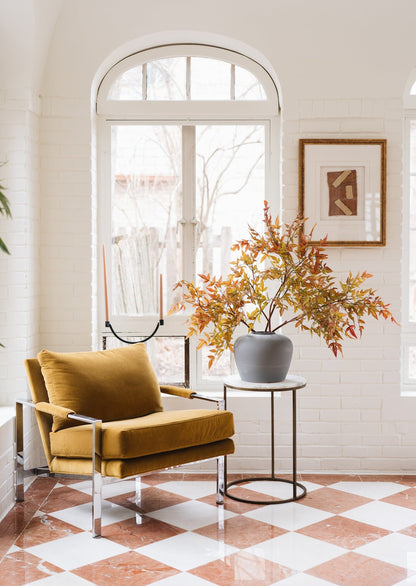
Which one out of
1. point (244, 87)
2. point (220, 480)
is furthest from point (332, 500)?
point (244, 87)

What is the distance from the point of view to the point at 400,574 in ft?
9.84

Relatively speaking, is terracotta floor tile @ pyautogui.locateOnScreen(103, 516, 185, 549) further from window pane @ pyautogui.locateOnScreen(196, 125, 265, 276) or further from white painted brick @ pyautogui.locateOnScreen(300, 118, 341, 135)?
white painted brick @ pyautogui.locateOnScreen(300, 118, 341, 135)

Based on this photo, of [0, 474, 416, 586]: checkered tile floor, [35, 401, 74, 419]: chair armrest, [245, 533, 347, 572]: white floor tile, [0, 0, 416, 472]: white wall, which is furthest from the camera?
[0, 0, 416, 472]: white wall

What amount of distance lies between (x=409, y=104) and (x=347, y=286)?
4.85ft

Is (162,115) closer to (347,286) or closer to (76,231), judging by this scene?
(76,231)

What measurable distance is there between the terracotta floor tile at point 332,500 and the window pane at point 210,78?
255 cm

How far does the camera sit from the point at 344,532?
3.47 m

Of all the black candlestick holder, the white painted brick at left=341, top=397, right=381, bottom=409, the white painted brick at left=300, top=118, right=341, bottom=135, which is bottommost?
the white painted brick at left=341, top=397, right=381, bottom=409

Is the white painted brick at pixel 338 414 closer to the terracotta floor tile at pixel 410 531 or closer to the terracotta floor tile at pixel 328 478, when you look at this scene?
the terracotta floor tile at pixel 328 478

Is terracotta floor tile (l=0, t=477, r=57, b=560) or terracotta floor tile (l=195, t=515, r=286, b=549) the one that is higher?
terracotta floor tile (l=0, t=477, r=57, b=560)

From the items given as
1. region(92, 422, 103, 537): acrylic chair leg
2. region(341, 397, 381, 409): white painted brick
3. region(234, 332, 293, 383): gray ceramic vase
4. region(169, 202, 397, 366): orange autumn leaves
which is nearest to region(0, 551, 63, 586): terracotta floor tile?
region(92, 422, 103, 537): acrylic chair leg

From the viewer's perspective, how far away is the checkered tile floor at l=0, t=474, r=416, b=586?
2.99 m

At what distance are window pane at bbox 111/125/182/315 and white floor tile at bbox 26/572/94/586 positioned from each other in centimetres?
204

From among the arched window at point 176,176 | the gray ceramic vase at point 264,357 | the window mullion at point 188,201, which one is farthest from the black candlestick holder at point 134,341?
the gray ceramic vase at point 264,357
